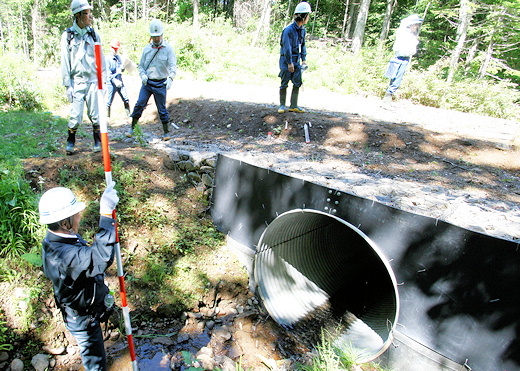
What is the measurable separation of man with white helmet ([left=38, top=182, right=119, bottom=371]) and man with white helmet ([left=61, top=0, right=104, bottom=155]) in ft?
9.23

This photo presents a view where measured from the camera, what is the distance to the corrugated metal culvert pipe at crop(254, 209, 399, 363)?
167 inches

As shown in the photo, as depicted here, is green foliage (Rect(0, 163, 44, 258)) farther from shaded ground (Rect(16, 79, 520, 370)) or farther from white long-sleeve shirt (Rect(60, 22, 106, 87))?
white long-sleeve shirt (Rect(60, 22, 106, 87))

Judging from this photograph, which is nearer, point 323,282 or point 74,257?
point 74,257

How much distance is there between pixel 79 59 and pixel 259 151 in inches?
120

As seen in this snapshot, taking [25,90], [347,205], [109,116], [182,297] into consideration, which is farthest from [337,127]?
[25,90]

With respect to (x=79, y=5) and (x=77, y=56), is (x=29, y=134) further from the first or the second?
(x=79, y=5)

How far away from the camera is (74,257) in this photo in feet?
7.33

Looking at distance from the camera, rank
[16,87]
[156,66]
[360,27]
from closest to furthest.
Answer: [156,66] < [16,87] < [360,27]

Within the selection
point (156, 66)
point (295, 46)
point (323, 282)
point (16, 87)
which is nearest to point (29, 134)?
point (156, 66)

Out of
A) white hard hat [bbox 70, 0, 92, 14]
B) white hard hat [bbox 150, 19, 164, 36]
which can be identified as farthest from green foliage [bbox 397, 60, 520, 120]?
white hard hat [bbox 70, 0, 92, 14]

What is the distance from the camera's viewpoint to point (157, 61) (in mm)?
5738

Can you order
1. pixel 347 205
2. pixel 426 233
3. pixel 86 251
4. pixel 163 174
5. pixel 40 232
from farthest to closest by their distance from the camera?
pixel 163 174 < pixel 40 232 < pixel 347 205 < pixel 426 233 < pixel 86 251

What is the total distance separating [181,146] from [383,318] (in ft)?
14.2

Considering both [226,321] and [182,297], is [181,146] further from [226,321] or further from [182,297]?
[226,321]
